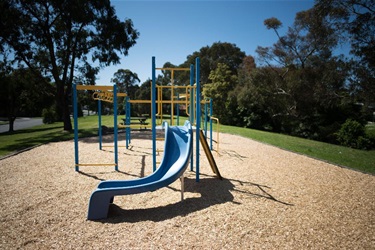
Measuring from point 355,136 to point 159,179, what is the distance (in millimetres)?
14391

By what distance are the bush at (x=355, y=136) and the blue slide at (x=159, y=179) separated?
12.7m

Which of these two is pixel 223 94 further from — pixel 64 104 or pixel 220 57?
pixel 64 104

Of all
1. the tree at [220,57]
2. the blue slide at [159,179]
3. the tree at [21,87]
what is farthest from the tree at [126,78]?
the blue slide at [159,179]

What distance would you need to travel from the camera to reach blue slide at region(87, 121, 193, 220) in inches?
141

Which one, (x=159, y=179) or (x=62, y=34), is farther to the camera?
(x=62, y=34)

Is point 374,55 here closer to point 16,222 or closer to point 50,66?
point 16,222

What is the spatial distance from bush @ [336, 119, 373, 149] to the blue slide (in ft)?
41.8

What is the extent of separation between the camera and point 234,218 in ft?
11.5

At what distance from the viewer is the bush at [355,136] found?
1278 centimetres

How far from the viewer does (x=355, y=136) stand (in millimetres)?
13547

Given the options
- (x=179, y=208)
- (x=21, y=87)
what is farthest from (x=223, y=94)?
(x=179, y=208)

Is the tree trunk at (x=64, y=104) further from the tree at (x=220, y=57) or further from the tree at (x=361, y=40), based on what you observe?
the tree at (x=220, y=57)

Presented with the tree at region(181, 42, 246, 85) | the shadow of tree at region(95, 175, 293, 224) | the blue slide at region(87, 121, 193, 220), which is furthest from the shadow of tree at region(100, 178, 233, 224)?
the tree at region(181, 42, 246, 85)

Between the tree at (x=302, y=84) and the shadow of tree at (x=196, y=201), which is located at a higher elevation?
the tree at (x=302, y=84)
